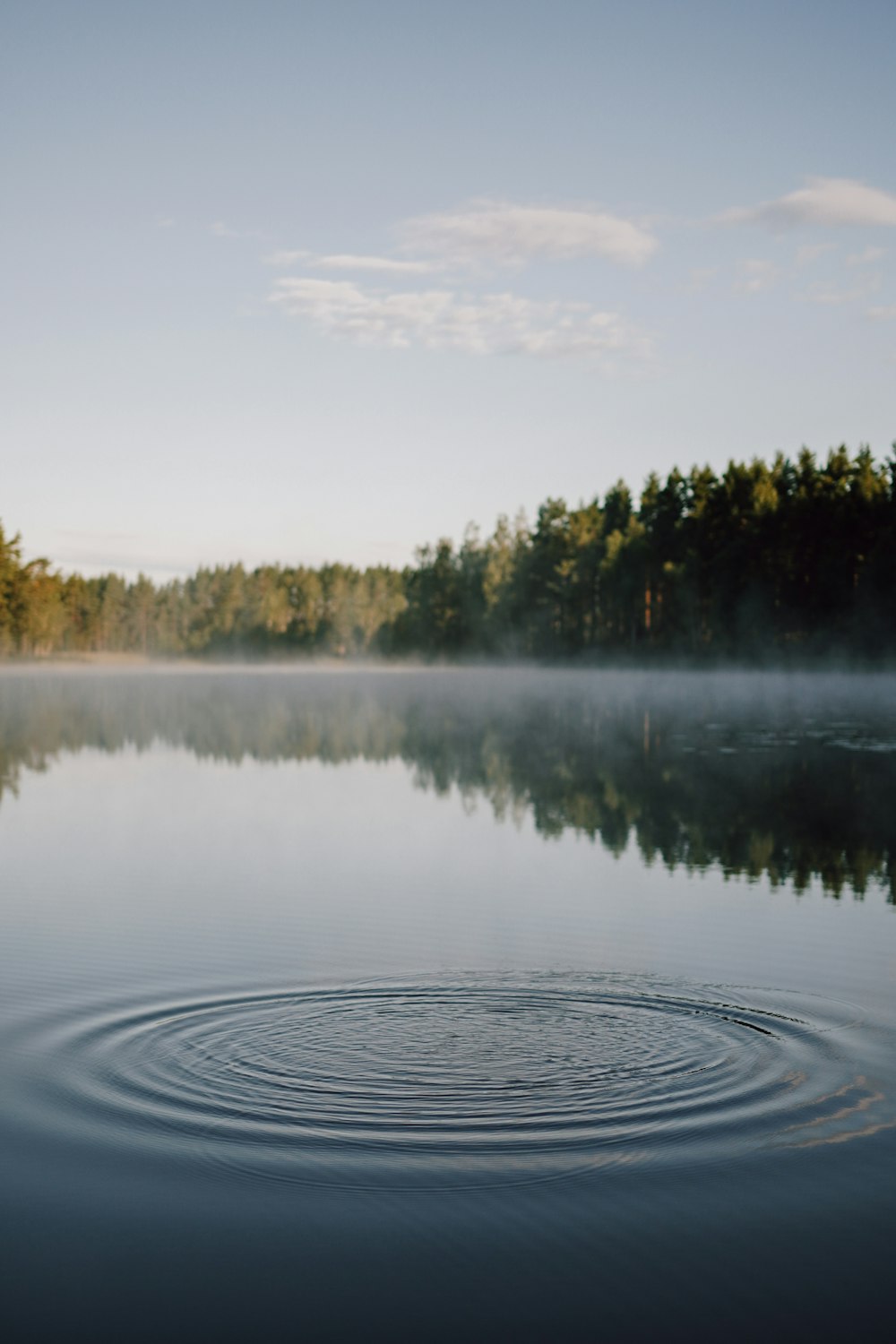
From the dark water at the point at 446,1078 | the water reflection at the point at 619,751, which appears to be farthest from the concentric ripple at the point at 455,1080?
the water reflection at the point at 619,751

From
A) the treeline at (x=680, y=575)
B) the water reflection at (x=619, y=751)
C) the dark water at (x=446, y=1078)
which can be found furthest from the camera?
the treeline at (x=680, y=575)

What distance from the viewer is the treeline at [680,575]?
92562 millimetres

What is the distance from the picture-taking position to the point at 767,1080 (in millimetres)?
8297

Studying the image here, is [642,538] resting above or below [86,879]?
above

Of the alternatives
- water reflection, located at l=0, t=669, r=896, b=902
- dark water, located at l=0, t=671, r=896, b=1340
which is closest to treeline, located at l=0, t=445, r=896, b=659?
water reflection, located at l=0, t=669, r=896, b=902

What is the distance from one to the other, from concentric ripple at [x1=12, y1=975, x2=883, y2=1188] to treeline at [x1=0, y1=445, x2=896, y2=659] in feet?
264

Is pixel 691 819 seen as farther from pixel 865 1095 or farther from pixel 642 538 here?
pixel 642 538

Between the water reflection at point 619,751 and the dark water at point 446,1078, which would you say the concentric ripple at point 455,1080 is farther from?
the water reflection at point 619,751

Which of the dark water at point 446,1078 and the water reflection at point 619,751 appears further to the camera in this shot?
the water reflection at point 619,751

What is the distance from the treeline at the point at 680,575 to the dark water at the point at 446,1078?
7476 centimetres

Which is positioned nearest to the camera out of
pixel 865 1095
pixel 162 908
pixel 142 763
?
pixel 865 1095

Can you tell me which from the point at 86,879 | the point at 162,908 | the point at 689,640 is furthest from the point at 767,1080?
the point at 689,640

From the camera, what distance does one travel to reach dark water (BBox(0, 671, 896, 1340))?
5820 mm

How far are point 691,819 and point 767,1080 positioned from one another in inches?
533
